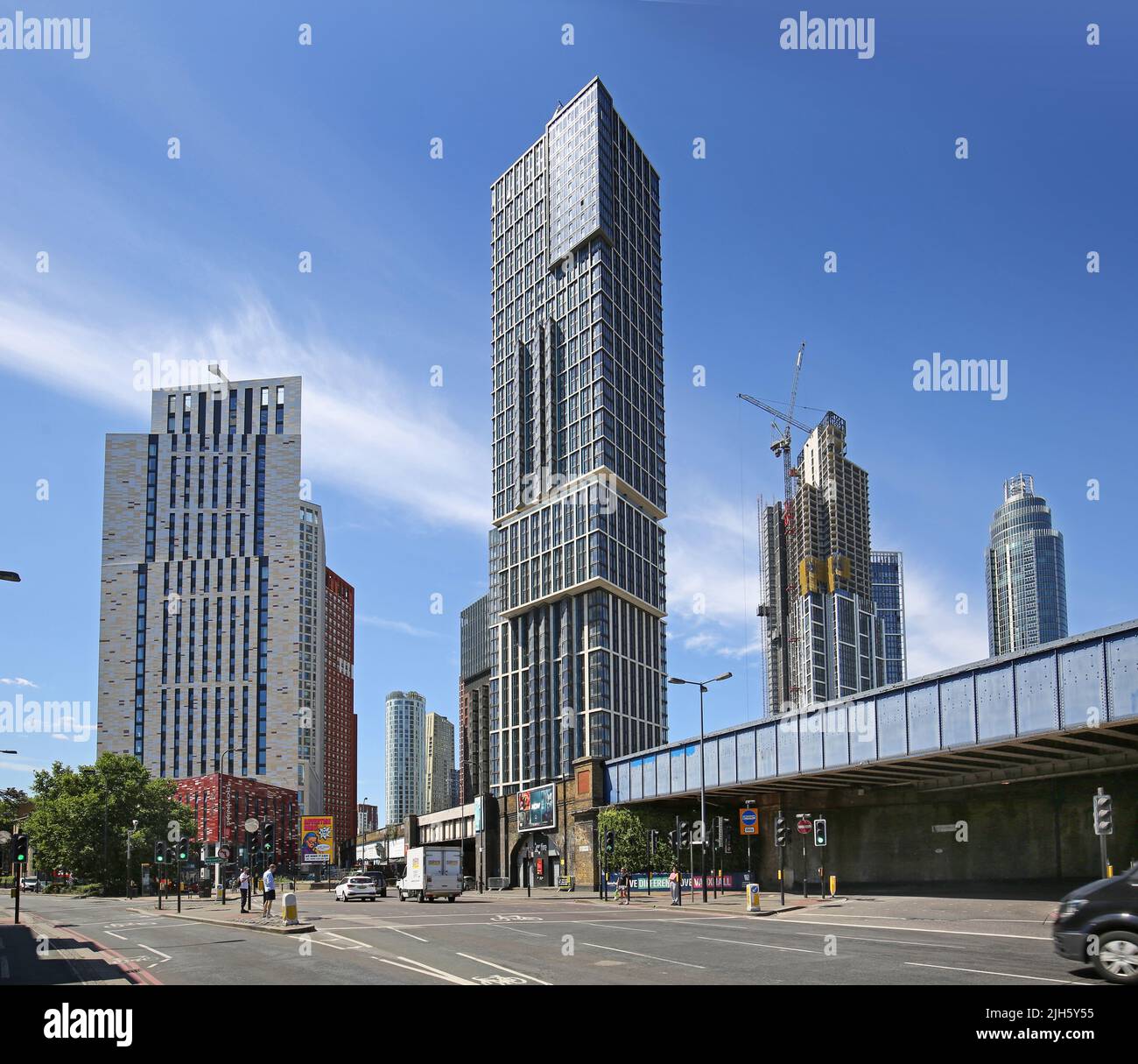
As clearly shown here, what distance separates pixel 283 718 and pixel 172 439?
2018 inches

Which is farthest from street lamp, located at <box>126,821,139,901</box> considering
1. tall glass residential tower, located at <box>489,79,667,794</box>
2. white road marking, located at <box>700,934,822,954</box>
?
white road marking, located at <box>700,934,822,954</box>

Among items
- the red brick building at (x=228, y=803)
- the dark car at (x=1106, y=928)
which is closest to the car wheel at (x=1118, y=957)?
the dark car at (x=1106, y=928)

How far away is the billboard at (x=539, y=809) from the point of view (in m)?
82.9

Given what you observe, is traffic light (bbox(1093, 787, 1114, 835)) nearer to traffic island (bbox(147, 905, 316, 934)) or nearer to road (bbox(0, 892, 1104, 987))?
road (bbox(0, 892, 1104, 987))

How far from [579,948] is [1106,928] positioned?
1216cm

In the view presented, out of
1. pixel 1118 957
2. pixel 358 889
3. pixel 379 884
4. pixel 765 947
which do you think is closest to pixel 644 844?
pixel 379 884

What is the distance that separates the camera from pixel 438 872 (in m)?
57.8

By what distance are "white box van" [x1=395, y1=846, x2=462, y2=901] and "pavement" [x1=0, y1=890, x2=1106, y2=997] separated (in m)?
13.2

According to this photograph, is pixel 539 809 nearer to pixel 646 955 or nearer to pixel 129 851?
pixel 129 851

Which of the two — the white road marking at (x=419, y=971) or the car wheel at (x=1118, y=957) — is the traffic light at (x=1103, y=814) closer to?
the car wheel at (x=1118, y=957)

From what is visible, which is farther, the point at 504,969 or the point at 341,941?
the point at 341,941

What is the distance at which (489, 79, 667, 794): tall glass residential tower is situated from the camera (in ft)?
490
